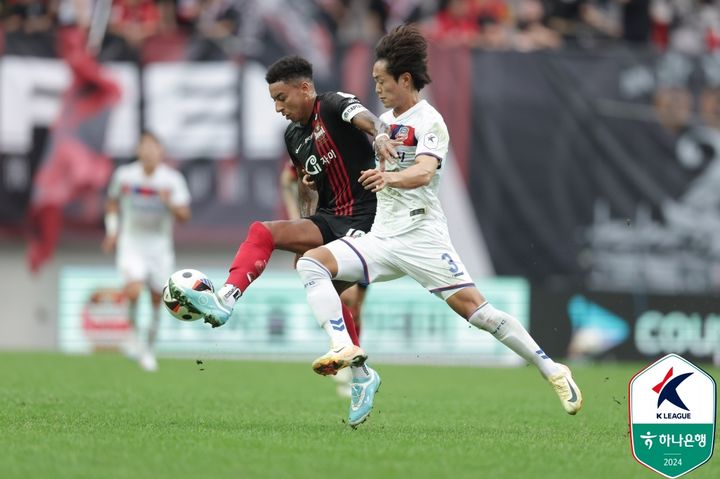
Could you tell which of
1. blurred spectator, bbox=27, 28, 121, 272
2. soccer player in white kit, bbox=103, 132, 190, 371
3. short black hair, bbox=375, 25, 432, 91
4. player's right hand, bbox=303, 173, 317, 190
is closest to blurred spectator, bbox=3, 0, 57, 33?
blurred spectator, bbox=27, 28, 121, 272

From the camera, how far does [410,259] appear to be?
784cm

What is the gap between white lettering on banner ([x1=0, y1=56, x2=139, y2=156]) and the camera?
57.3 ft

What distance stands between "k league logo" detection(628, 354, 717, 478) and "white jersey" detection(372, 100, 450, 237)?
2109 millimetres

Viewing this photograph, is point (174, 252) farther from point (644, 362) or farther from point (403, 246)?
point (403, 246)

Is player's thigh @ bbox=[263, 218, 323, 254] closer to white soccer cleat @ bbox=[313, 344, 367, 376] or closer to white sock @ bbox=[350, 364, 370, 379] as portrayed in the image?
white sock @ bbox=[350, 364, 370, 379]

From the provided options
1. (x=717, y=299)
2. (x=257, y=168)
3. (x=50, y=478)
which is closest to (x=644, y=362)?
(x=717, y=299)

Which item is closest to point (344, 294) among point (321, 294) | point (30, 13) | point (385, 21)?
point (321, 294)

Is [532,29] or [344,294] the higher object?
[532,29]

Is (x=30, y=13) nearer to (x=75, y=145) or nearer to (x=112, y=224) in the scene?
(x=75, y=145)

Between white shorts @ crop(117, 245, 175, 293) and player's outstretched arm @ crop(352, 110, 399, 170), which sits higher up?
player's outstretched arm @ crop(352, 110, 399, 170)

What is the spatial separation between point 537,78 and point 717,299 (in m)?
3.99

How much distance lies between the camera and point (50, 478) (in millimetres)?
5637

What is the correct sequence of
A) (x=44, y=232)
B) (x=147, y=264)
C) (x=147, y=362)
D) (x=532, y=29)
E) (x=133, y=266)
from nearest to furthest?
(x=147, y=362)
(x=133, y=266)
(x=147, y=264)
(x=44, y=232)
(x=532, y=29)

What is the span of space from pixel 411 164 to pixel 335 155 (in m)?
0.85
